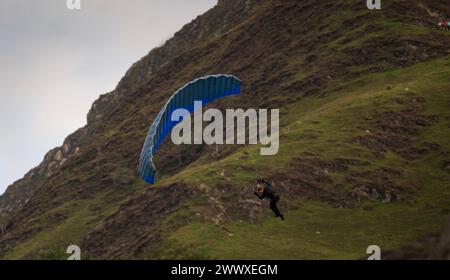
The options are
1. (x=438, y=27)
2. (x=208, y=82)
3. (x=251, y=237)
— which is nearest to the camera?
(x=208, y=82)

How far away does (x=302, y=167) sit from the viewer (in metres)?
112

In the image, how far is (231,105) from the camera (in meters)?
172

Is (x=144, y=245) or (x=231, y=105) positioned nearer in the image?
(x=144, y=245)

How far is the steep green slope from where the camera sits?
95375 mm

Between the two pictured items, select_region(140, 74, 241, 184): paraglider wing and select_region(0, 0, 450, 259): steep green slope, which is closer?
select_region(140, 74, 241, 184): paraglider wing

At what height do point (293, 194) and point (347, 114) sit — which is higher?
point (347, 114)

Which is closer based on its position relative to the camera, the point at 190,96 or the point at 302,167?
the point at 190,96

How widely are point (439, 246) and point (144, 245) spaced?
242 ft

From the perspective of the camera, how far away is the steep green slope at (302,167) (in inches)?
3755

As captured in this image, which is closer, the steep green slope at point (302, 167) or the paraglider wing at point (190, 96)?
the paraglider wing at point (190, 96)

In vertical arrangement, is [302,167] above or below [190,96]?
below
